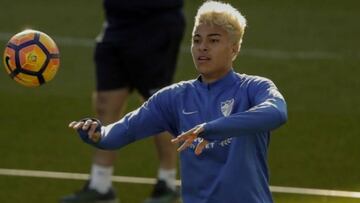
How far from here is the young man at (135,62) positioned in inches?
414

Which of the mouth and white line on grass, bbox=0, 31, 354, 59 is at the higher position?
the mouth

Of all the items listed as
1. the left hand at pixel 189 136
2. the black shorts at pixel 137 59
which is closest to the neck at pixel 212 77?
the left hand at pixel 189 136

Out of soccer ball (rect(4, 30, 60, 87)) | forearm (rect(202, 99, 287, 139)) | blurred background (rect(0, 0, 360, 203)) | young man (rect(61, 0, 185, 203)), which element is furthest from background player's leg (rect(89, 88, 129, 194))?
forearm (rect(202, 99, 287, 139))

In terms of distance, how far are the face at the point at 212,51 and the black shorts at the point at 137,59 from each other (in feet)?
10.7

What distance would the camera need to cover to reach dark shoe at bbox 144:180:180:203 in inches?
410

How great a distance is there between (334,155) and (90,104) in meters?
3.38

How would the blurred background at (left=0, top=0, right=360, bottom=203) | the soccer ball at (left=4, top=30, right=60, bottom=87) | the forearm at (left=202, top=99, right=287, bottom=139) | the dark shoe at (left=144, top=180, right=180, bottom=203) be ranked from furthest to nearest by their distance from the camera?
the blurred background at (left=0, top=0, right=360, bottom=203)
the dark shoe at (left=144, top=180, right=180, bottom=203)
the soccer ball at (left=4, top=30, right=60, bottom=87)
the forearm at (left=202, top=99, right=287, bottom=139)

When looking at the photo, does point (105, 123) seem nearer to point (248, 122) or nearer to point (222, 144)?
point (222, 144)

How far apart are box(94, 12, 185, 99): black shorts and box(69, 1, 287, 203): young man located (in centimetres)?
315

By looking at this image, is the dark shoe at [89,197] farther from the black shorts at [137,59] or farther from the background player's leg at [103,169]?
the black shorts at [137,59]

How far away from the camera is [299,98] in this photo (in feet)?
47.3

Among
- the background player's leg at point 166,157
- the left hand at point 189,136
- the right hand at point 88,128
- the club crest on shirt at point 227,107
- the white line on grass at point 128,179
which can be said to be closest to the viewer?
the left hand at point 189,136

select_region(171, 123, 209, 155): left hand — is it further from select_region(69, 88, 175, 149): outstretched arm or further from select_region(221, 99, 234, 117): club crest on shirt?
select_region(69, 88, 175, 149): outstretched arm

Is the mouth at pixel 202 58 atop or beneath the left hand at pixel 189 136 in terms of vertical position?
atop
